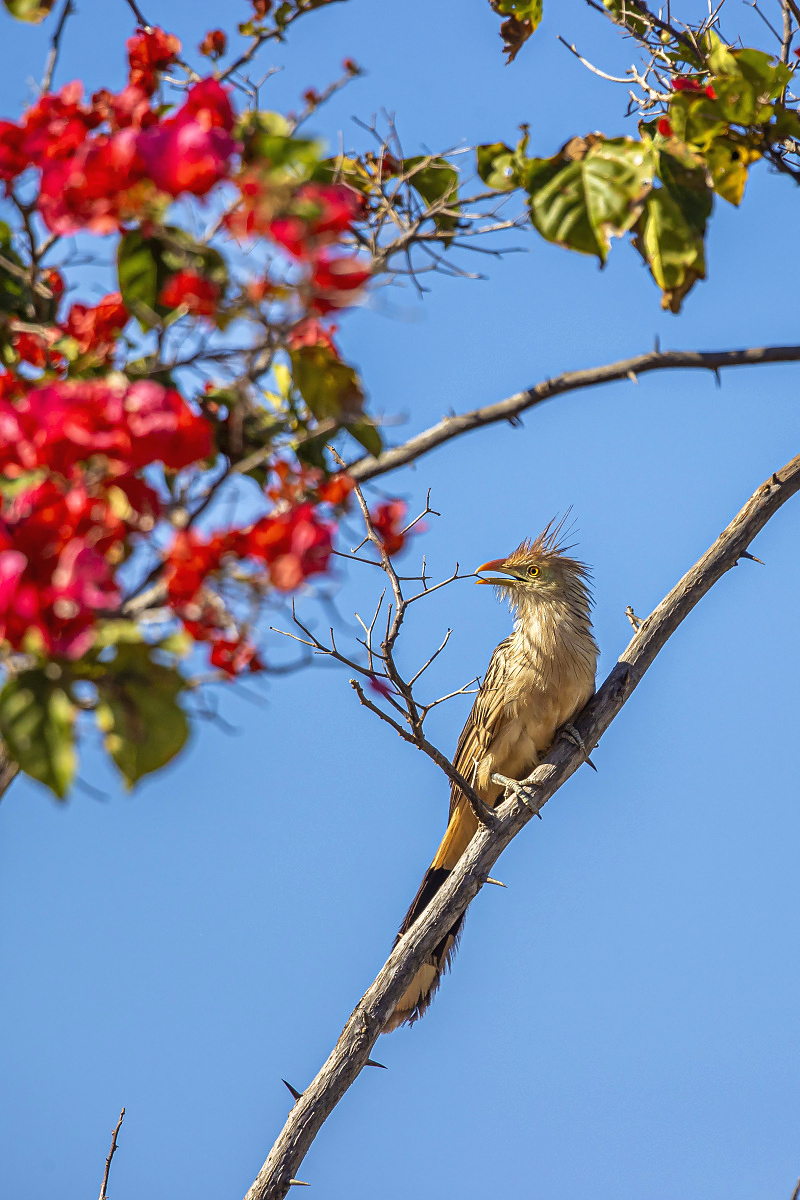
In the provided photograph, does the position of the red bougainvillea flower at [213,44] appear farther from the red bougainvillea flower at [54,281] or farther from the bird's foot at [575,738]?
the bird's foot at [575,738]

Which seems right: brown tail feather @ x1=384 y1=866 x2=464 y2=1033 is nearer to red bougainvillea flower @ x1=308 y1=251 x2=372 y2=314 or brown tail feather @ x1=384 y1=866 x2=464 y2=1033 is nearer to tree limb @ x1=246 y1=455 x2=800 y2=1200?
tree limb @ x1=246 y1=455 x2=800 y2=1200

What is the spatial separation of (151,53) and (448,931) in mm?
3884

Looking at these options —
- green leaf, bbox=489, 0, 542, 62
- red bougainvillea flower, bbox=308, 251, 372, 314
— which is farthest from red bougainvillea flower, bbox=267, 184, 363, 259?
green leaf, bbox=489, 0, 542, 62

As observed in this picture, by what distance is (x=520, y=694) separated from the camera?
5.39 m

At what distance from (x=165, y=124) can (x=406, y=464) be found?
0.79 meters

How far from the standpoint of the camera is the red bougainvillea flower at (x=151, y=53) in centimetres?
212

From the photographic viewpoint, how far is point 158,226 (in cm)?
170

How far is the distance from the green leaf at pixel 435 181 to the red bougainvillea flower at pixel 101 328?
3.17 feet

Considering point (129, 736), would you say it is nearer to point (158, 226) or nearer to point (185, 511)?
point (185, 511)

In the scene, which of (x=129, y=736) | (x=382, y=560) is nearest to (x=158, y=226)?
(x=129, y=736)

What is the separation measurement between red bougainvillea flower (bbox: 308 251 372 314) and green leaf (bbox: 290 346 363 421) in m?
0.35

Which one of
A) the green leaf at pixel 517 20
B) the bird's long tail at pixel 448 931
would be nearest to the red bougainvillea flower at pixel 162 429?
the green leaf at pixel 517 20

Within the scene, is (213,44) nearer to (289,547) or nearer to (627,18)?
(289,547)

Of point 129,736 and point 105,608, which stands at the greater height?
point 105,608
